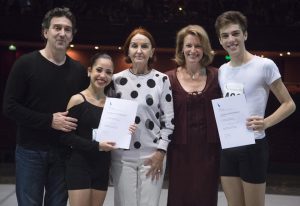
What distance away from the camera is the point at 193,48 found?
264 centimetres

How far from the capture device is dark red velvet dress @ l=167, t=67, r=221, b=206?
104 inches

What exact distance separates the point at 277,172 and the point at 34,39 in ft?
24.5

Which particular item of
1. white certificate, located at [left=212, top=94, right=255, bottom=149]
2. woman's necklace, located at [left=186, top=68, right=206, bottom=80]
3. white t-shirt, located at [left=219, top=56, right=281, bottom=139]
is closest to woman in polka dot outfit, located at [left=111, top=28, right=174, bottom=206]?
woman's necklace, located at [left=186, top=68, right=206, bottom=80]

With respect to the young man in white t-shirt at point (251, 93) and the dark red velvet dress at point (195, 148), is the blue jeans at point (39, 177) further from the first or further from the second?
the young man in white t-shirt at point (251, 93)

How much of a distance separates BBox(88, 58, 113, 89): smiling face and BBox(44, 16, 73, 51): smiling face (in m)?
0.23

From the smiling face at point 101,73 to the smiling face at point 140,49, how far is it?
0.17 m

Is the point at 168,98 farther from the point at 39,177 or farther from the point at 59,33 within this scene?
the point at 39,177

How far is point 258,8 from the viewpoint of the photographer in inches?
454

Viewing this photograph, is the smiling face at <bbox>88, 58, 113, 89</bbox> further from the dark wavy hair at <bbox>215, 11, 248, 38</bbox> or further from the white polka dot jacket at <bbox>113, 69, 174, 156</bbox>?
the dark wavy hair at <bbox>215, 11, 248, 38</bbox>

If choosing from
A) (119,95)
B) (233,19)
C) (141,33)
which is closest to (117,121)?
(119,95)

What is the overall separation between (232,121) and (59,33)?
120 centimetres

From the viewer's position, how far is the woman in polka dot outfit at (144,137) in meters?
2.55

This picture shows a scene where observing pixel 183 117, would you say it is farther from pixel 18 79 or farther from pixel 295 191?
pixel 295 191

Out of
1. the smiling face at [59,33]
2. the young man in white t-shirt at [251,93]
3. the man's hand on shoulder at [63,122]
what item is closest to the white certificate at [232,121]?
the young man in white t-shirt at [251,93]
